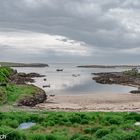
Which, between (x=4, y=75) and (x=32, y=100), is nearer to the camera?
(x=32, y=100)

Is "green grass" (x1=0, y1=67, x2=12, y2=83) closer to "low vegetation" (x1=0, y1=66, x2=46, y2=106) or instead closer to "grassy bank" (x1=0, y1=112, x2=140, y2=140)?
"low vegetation" (x1=0, y1=66, x2=46, y2=106)

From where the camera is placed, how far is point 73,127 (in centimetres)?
2539

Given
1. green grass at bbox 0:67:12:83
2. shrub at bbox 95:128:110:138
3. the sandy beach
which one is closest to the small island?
green grass at bbox 0:67:12:83

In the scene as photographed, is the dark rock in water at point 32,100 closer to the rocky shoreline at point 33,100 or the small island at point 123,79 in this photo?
the rocky shoreline at point 33,100

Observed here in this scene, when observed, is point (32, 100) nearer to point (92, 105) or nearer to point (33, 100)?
point (33, 100)

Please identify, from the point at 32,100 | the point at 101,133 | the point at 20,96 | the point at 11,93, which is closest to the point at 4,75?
the point at 11,93

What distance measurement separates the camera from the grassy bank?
20203 mm

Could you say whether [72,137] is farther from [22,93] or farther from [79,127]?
[22,93]

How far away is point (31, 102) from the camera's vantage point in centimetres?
4531

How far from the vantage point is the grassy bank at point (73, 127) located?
2020 centimetres

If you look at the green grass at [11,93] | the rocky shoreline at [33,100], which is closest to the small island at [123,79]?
the rocky shoreline at [33,100]

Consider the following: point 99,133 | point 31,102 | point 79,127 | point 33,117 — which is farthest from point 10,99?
point 99,133

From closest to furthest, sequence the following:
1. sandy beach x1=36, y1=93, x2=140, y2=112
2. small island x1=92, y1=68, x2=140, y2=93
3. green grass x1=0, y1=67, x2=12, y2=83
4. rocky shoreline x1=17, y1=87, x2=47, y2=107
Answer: sandy beach x1=36, y1=93, x2=140, y2=112 < rocky shoreline x1=17, y1=87, x2=47, y2=107 < green grass x1=0, y1=67, x2=12, y2=83 < small island x1=92, y1=68, x2=140, y2=93

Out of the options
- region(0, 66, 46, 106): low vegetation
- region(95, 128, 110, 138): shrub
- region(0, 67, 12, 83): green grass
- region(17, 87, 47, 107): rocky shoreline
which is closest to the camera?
region(95, 128, 110, 138): shrub
